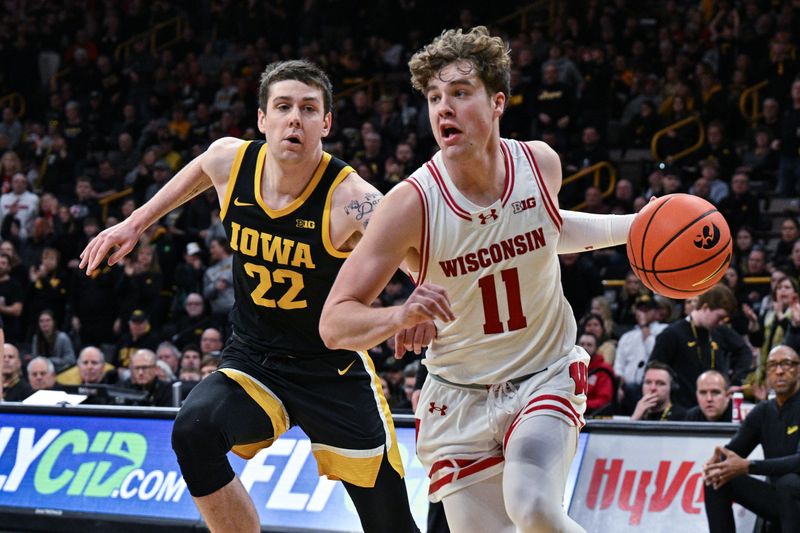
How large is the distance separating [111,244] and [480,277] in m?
1.92

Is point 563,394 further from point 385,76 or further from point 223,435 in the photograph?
point 385,76

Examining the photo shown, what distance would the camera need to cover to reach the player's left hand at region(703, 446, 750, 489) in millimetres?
7426

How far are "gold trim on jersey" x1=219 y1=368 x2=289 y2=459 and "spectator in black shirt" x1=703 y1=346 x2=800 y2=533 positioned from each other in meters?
3.20

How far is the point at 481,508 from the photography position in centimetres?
440

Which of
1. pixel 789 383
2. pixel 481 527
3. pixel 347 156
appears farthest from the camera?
pixel 347 156

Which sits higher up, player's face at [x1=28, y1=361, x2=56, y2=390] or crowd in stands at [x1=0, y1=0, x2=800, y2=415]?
crowd in stands at [x1=0, y1=0, x2=800, y2=415]

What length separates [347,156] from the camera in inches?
643

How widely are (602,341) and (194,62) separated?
1162 centimetres

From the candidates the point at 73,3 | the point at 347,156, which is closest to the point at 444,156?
the point at 347,156

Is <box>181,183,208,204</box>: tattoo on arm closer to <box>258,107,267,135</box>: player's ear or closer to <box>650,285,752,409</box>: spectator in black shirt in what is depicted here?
<box>258,107,267,135</box>: player's ear

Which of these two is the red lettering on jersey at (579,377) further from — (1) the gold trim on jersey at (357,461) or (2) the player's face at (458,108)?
(1) the gold trim on jersey at (357,461)

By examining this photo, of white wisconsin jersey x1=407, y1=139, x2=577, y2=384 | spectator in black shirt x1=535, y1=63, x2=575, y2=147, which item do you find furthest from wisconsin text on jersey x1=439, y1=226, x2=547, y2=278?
spectator in black shirt x1=535, y1=63, x2=575, y2=147

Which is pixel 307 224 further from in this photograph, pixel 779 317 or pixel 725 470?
pixel 779 317

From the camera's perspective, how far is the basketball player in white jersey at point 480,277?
4348mm
